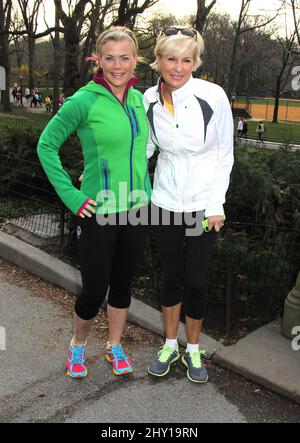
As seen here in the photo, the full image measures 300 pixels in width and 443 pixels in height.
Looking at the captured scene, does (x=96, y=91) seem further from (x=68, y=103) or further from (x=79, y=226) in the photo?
(x=79, y=226)

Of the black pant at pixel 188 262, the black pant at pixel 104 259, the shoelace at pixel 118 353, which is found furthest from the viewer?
the shoelace at pixel 118 353

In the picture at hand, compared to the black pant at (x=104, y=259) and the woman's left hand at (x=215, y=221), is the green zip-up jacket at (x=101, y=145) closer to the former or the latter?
the black pant at (x=104, y=259)

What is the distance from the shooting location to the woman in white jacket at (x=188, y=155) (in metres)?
2.54

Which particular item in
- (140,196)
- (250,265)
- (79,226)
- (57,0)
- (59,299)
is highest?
(57,0)

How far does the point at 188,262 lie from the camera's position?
2783mm

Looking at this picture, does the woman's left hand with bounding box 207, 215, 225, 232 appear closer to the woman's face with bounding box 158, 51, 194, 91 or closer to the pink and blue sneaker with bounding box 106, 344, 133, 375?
the woman's face with bounding box 158, 51, 194, 91

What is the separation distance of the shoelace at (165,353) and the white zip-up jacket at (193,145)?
981 mm

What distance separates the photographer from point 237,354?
321 centimetres

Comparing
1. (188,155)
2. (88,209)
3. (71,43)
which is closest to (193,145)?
(188,155)

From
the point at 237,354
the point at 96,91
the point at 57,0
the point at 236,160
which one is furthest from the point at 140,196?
the point at 57,0

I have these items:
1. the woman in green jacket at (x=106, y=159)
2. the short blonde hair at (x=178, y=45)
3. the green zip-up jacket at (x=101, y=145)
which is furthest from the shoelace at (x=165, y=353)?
the short blonde hair at (x=178, y=45)

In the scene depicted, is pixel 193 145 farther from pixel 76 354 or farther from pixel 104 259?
pixel 76 354

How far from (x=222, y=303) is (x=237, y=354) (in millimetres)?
625

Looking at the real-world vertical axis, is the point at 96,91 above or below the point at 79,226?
above
